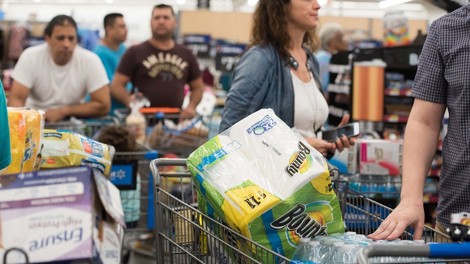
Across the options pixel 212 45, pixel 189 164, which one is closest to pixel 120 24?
pixel 189 164

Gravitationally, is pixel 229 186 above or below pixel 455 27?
below

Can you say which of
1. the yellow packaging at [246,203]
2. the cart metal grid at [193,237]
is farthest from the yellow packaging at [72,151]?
the yellow packaging at [246,203]

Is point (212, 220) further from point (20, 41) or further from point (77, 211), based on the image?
point (20, 41)

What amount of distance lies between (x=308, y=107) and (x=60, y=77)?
263 centimetres

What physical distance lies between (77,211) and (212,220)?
0.70m

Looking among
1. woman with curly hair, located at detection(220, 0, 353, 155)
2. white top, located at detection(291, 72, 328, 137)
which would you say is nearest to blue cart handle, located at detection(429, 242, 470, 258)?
woman with curly hair, located at detection(220, 0, 353, 155)

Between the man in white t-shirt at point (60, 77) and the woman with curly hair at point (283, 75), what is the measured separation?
228 centimetres

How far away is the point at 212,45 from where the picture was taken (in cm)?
1595

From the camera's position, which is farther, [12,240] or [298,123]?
[298,123]

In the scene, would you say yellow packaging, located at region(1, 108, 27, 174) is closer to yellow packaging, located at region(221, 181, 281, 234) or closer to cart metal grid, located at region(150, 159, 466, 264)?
cart metal grid, located at region(150, 159, 466, 264)

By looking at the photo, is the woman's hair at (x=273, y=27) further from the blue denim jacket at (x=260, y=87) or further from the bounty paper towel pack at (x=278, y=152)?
the bounty paper towel pack at (x=278, y=152)

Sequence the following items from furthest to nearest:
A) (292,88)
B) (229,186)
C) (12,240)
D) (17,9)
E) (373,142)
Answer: (17,9)
(373,142)
(292,88)
(229,186)
(12,240)

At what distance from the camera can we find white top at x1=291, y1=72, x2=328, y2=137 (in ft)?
11.2

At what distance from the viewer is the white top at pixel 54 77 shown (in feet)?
18.2
